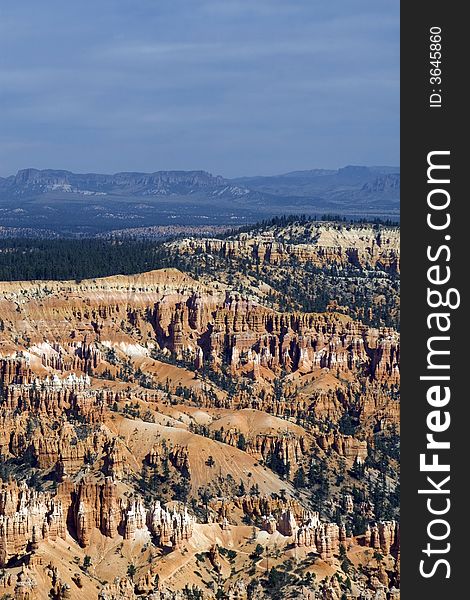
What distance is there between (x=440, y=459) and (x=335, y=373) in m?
117

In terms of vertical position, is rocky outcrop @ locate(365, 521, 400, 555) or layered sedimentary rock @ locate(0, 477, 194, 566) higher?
layered sedimentary rock @ locate(0, 477, 194, 566)

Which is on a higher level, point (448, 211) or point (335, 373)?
point (448, 211)

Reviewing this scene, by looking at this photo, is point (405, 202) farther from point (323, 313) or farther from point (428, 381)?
point (323, 313)

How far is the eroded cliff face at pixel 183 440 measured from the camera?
239 feet

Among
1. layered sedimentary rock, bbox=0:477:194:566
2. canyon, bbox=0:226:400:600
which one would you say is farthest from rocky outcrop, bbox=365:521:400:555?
layered sedimentary rock, bbox=0:477:194:566

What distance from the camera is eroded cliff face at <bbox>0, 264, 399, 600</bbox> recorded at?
72875mm

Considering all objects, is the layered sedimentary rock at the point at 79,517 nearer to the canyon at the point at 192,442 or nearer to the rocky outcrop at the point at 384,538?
the canyon at the point at 192,442

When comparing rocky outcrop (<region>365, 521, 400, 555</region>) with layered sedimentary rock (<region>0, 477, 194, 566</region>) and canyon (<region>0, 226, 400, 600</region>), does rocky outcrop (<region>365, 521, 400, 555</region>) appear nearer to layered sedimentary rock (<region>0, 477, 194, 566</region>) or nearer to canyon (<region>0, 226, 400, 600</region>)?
canyon (<region>0, 226, 400, 600</region>)

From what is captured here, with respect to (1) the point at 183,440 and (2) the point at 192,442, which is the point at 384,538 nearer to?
(2) the point at 192,442

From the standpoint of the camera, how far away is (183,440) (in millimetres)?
109125

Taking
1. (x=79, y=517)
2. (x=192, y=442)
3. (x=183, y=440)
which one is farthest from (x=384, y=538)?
(x=183, y=440)

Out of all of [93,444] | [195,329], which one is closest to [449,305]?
[93,444]

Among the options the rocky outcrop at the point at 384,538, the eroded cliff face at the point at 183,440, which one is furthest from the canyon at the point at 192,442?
the eroded cliff face at the point at 183,440

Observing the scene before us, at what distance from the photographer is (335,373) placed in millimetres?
158000
